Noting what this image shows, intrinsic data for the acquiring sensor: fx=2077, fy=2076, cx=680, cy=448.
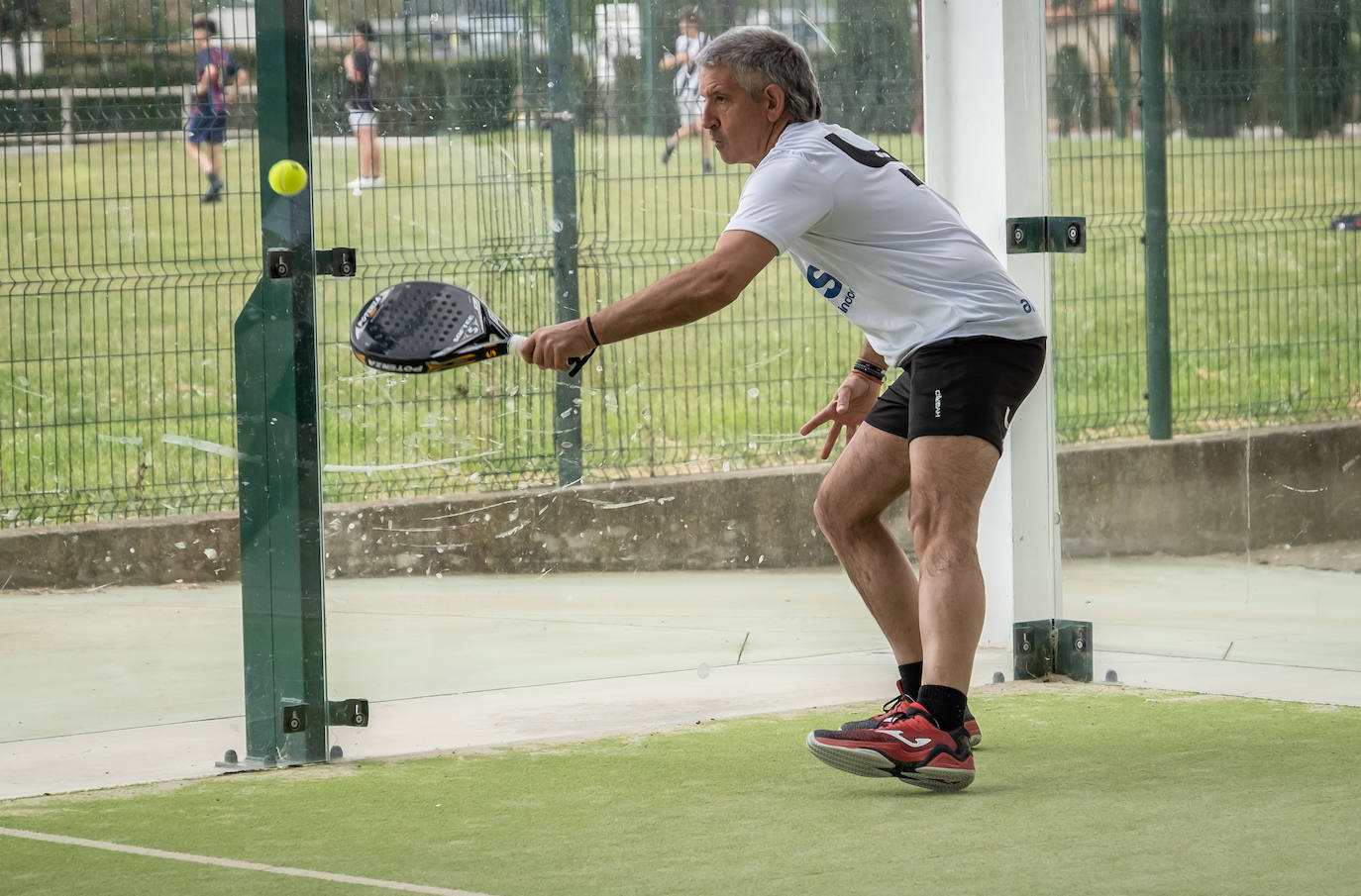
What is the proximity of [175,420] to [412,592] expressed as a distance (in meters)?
0.87

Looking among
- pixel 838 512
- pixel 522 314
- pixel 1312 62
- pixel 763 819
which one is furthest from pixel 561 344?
pixel 1312 62

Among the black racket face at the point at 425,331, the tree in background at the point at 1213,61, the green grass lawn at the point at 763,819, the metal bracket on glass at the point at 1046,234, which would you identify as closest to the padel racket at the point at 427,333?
the black racket face at the point at 425,331

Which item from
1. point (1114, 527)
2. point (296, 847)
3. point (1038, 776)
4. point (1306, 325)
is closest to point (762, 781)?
point (1038, 776)

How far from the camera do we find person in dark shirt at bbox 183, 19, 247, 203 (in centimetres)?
558

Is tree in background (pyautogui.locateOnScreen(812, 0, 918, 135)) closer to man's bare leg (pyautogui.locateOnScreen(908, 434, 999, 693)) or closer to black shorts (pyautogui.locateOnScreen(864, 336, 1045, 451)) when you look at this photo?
black shorts (pyautogui.locateOnScreen(864, 336, 1045, 451))

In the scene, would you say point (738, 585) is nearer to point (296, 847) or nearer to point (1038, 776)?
point (1038, 776)

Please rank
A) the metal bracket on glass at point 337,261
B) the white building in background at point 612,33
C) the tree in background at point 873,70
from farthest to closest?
the tree in background at point 873,70, the white building in background at point 612,33, the metal bracket on glass at point 337,261

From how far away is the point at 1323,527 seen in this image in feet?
21.9

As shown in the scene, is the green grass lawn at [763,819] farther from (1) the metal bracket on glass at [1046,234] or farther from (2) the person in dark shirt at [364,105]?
(2) the person in dark shirt at [364,105]

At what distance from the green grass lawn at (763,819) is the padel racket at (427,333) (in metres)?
1.05

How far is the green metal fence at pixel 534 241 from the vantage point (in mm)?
5555

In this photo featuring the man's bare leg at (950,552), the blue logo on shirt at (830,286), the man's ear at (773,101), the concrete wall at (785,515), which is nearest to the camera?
the man's bare leg at (950,552)

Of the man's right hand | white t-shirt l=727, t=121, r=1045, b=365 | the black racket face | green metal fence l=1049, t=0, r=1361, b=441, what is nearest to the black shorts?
white t-shirt l=727, t=121, r=1045, b=365

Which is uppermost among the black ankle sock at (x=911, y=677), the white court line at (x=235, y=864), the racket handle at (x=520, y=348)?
the racket handle at (x=520, y=348)
